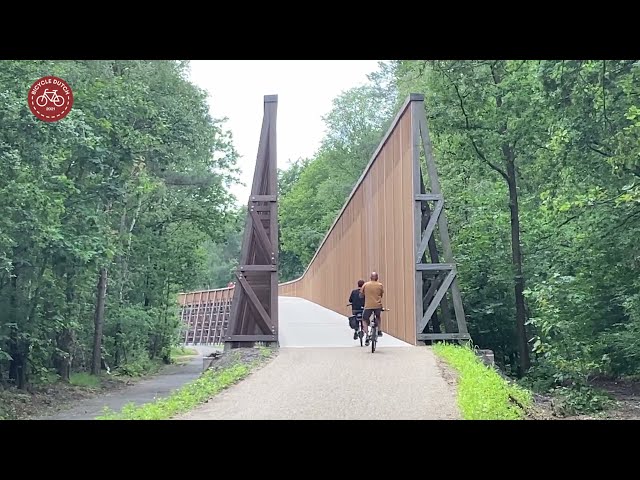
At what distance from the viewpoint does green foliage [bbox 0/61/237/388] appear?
1402 centimetres

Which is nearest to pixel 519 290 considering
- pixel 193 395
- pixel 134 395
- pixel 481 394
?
pixel 134 395

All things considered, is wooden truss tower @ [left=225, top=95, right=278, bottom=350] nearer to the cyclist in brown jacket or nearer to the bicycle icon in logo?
the cyclist in brown jacket

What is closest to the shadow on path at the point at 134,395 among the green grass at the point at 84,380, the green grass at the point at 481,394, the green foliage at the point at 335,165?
the green grass at the point at 84,380

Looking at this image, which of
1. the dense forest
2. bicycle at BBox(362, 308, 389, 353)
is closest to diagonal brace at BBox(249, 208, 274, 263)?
bicycle at BBox(362, 308, 389, 353)

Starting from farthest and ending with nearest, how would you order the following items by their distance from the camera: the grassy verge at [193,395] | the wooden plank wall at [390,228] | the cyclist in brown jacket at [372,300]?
the wooden plank wall at [390,228] < the cyclist in brown jacket at [372,300] < the grassy verge at [193,395]

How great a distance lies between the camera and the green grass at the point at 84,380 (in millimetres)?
18688

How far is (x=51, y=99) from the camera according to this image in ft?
30.5

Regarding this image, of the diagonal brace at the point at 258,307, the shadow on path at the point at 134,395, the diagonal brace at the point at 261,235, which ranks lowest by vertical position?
the shadow on path at the point at 134,395

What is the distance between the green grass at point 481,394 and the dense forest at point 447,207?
4.57 ft

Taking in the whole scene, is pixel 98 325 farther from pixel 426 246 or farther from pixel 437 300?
pixel 437 300

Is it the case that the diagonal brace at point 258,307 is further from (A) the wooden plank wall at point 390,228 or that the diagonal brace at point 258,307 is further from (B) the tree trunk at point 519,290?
(B) the tree trunk at point 519,290

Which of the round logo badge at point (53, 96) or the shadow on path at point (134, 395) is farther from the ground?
the round logo badge at point (53, 96)
